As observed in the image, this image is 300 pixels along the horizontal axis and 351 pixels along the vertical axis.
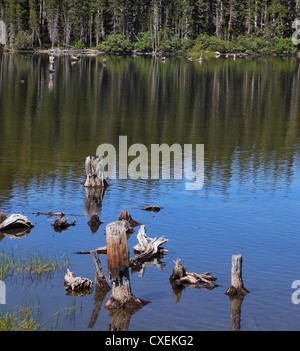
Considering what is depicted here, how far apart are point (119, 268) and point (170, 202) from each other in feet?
41.4

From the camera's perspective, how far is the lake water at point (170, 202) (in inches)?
752

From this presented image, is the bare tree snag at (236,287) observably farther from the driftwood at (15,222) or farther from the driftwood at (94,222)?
the driftwood at (15,222)

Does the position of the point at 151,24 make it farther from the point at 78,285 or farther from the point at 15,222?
the point at 78,285

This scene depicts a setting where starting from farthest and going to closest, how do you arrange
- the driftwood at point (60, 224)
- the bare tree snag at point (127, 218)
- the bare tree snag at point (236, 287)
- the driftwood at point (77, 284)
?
the bare tree snag at point (127, 218) < the driftwood at point (60, 224) < the driftwood at point (77, 284) < the bare tree snag at point (236, 287)

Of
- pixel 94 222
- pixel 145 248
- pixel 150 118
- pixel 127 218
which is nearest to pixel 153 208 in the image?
pixel 127 218

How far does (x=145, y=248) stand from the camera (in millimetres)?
23422

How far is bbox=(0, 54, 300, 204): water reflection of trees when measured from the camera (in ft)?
126

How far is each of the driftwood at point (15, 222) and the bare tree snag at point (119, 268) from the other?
8023mm

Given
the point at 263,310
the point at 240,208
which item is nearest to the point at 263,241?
the point at 240,208

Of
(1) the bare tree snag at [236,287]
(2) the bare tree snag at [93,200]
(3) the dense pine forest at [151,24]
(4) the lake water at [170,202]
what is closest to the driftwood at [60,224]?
(4) the lake water at [170,202]

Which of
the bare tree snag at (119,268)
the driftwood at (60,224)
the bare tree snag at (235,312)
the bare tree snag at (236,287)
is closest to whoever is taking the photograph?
the bare tree snag at (119,268)

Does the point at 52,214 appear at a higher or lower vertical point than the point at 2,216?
lower

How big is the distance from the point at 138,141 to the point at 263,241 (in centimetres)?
2233
